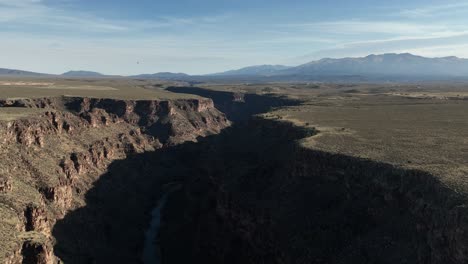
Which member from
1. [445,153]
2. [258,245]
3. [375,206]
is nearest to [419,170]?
[375,206]

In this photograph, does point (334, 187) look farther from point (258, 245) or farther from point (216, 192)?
point (216, 192)

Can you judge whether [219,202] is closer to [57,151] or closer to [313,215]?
[313,215]

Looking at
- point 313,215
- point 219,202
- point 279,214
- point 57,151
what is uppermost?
point 57,151

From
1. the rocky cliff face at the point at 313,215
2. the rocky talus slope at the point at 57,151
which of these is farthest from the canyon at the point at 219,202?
the rocky talus slope at the point at 57,151

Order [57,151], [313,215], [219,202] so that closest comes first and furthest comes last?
[313,215], [219,202], [57,151]

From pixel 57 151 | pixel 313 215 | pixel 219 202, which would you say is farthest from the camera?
pixel 57 151

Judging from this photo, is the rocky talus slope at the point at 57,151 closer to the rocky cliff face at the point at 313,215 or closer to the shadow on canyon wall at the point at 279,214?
the shadow on canyon wall at the point at 279,214

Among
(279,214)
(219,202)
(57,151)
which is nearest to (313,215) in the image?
(279,214)
